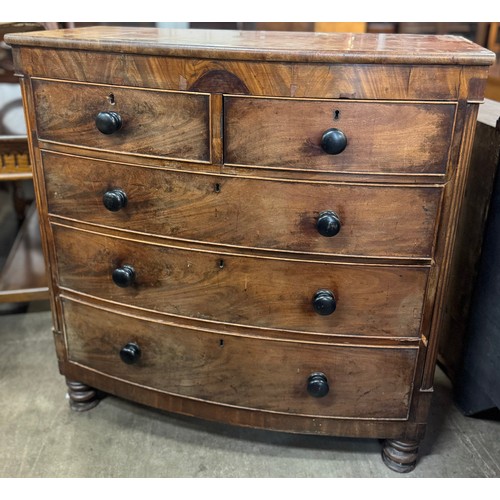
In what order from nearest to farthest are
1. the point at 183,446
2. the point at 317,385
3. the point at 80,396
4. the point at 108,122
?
the point at 108,122 < the point at 317,385 < the point at 183,446 < the point at 80,396

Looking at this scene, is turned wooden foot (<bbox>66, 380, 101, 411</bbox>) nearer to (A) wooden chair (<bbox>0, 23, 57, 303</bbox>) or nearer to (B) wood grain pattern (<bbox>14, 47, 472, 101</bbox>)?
(A) wooden chair (<bbox>0, 23, 57, 303</bbox>)

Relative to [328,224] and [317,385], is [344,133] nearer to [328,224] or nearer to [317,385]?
[328,224]

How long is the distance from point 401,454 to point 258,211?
747 mm

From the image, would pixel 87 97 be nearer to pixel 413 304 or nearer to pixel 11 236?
pixel 413 304

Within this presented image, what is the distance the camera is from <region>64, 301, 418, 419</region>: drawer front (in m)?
1.31

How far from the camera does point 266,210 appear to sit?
1.19 meters

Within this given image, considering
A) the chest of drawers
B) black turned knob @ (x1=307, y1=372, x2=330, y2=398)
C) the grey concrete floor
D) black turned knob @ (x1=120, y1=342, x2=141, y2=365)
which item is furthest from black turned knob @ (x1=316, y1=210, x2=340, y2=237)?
the grey concrete floor

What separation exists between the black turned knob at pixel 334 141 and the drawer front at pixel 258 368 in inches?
18.4

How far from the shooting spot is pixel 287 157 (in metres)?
1.13

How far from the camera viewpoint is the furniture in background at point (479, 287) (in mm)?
1471

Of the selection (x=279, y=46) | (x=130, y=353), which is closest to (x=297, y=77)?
(x=279, y=46)

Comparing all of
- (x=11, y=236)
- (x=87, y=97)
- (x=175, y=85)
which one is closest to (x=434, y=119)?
(x=175, y=85)

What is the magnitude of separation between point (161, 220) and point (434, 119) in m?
0.62

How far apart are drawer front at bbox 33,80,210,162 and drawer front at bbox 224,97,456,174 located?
0.07m
